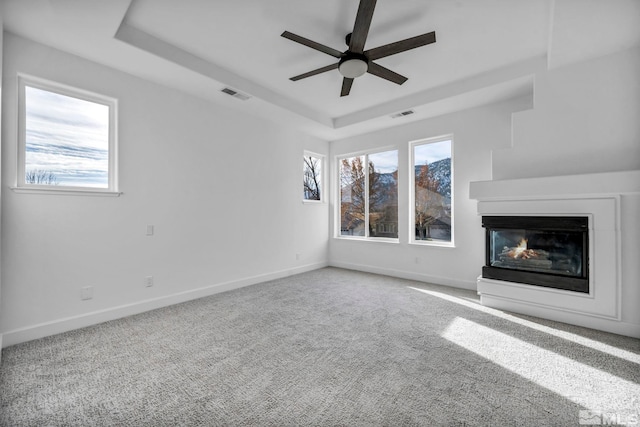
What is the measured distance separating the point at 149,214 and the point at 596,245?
4.87m

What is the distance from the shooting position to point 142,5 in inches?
96.7

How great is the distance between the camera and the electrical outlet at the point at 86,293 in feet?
9.67

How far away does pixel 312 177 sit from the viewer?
5.93 metres

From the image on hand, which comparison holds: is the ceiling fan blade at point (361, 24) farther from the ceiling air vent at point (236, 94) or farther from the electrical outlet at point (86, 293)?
the electrical outlet at point (86, 293)

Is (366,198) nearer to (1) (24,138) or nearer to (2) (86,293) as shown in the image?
(2) (86,293)

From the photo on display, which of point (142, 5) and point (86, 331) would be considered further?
point (86, 331)

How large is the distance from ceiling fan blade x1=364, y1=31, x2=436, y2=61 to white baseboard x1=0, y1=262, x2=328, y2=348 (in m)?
3.51

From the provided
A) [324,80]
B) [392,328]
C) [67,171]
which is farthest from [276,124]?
[392,328]

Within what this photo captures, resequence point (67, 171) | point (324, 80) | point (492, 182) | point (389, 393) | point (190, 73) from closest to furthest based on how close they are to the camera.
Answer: point (389, 393) → point (67, 171) → point (190, 73) → point (492, 182) → point (324, 80)

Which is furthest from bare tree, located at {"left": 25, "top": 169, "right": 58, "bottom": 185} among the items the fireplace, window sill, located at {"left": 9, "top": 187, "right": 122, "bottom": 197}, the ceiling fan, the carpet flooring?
the fireplace

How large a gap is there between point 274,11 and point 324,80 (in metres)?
1.34

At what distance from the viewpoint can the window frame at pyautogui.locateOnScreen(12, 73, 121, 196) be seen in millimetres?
2654

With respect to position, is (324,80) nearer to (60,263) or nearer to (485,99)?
(485,99)

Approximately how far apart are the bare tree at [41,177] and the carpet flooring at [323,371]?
148 centimetres
